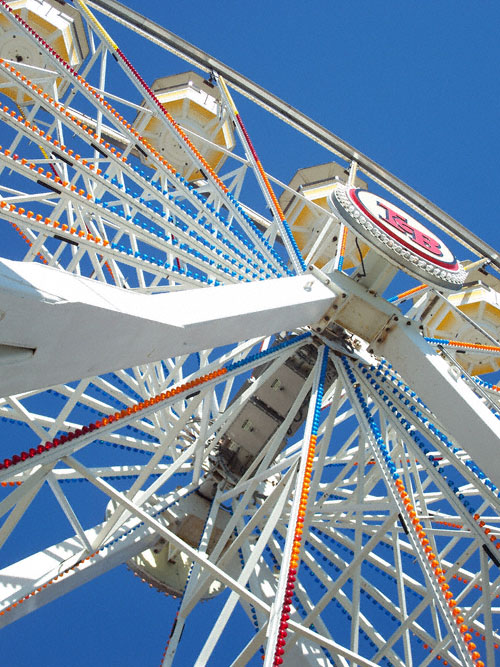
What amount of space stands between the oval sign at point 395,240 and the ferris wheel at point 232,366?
1.5 inches

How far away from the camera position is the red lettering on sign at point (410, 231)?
10562 millimetres

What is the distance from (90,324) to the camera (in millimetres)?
4867

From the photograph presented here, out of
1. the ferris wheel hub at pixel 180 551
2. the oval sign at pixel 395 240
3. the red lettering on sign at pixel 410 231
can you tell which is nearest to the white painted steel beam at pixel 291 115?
the red lettering on sign at pixel 410 231

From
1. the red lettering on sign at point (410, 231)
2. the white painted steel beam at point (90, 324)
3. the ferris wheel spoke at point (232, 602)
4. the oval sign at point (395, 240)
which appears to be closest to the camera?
the white painted steel beam at point (90, 324)

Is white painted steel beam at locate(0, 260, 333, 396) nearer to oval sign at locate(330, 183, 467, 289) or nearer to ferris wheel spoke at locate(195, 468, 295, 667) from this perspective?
ferris wheel spoke at locate(195, 468, 295, 667)

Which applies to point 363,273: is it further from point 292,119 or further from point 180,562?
point 180,562

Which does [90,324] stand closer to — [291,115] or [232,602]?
[232,602]

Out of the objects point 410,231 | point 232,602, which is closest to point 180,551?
point 232,602

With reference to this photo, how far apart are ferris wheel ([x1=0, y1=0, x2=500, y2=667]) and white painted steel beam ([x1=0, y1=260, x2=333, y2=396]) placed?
2 centimetres

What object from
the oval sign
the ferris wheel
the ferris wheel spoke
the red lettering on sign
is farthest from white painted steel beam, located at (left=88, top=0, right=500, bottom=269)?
the ferris wheel spoke

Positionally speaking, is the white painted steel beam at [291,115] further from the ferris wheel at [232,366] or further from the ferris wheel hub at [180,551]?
the ferris wheel hub at [180,551]

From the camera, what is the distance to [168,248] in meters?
9.48

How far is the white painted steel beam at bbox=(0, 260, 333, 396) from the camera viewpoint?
4363mm

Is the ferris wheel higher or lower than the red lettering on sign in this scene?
lower
